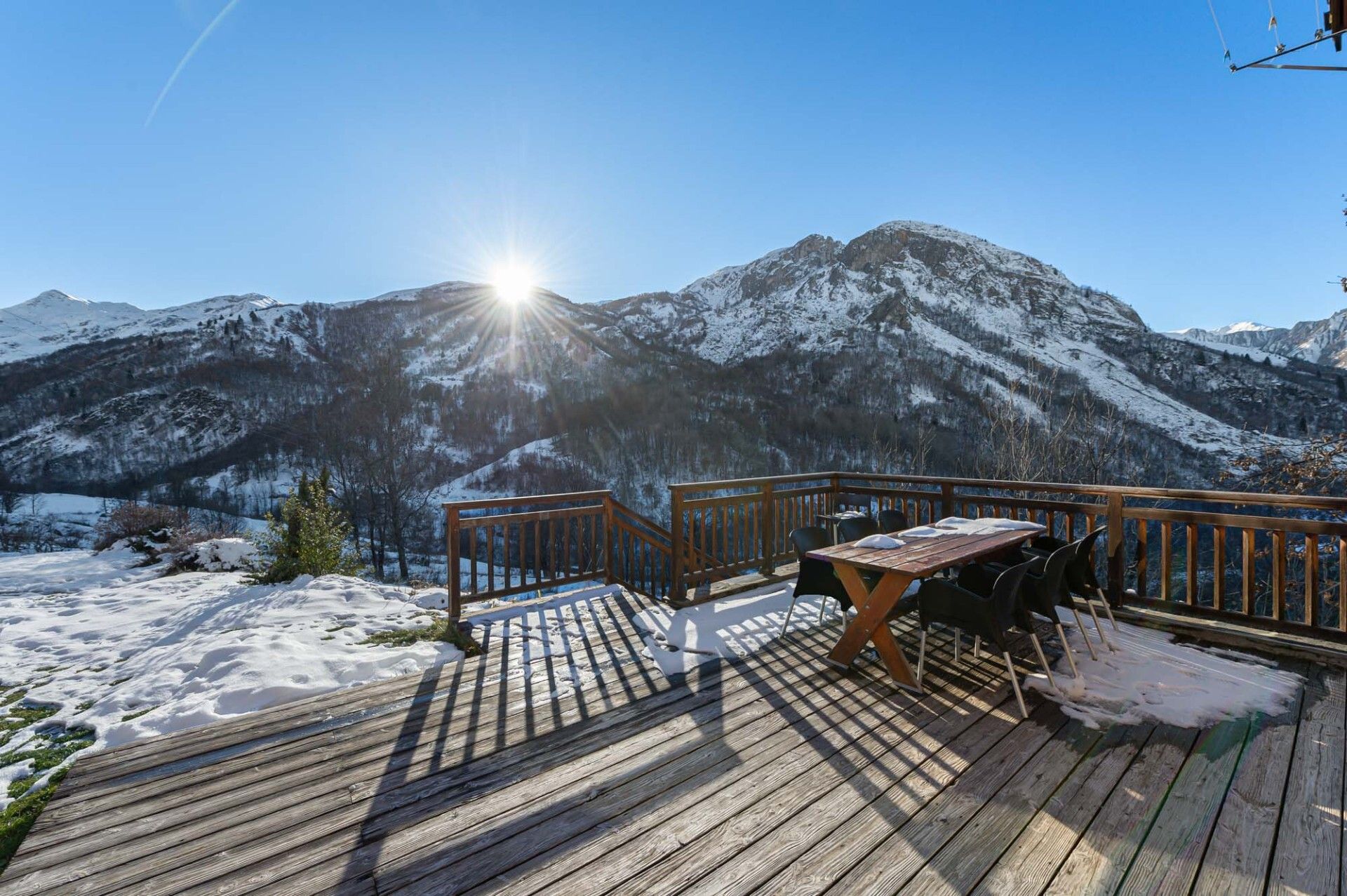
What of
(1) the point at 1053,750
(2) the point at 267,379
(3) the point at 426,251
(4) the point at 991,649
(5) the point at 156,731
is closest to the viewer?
(1) the point at 1053,750

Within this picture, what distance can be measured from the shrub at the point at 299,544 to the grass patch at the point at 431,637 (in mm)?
3591

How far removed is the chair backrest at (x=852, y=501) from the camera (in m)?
5.77

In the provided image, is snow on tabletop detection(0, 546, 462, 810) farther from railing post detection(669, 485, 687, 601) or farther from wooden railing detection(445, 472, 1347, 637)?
railing post detection(669, 485, 687, 601)

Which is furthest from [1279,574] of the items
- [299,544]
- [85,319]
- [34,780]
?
[85,319]

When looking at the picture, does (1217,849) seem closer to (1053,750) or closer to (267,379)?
(1053,750)

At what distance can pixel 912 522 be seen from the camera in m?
5.71

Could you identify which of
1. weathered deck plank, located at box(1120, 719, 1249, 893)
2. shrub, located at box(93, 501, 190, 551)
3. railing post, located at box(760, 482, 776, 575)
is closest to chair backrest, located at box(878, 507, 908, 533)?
railing post, located at box(760, 482, 776, 575)

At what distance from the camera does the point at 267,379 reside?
193 feet

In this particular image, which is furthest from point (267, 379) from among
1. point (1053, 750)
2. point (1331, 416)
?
point (1331, 416)

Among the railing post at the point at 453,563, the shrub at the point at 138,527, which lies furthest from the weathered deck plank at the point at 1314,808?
the shrub at the point at 138,527

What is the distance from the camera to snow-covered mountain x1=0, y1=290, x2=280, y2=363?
88694 millimetres

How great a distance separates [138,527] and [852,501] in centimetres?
1288

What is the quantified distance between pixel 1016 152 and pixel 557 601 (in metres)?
14.0

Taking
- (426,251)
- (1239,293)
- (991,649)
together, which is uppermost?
(426,251)
